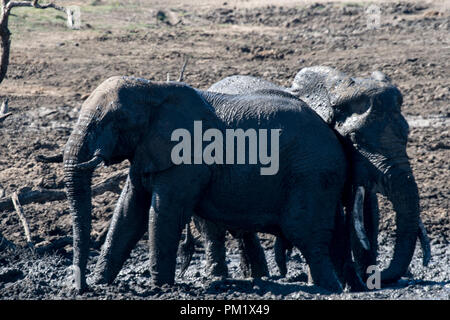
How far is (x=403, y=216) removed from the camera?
10.3 meters

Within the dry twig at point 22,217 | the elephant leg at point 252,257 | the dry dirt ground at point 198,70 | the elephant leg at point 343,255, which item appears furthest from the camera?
the dry twig at point 22,217

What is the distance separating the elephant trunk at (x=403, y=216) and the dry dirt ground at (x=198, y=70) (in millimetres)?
218

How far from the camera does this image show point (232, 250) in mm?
12469

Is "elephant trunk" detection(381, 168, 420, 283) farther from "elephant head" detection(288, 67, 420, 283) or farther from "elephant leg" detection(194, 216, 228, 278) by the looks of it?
"elephant leg" detection(194, 216, 228, 278)

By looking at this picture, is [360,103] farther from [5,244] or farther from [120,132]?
[5,244]

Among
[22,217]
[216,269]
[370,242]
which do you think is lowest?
[216,269]

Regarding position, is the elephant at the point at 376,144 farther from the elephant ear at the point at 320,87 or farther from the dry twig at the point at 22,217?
the dry twig at the point at 22,217

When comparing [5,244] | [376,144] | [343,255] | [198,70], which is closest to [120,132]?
[376,144]

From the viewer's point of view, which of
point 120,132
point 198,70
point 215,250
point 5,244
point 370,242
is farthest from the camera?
point 198,70

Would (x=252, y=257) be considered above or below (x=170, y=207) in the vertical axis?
below

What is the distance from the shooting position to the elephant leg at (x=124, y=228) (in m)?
10.2

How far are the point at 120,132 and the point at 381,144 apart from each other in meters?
2.21

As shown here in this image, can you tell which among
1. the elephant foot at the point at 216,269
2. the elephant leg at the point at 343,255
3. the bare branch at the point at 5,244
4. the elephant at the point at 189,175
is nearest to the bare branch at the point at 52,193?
the bare branch at the point at 5,244

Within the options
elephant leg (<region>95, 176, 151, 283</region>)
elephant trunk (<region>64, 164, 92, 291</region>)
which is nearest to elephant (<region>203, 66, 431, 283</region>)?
elephant leg (<region>95, 176, 151, 283</region>)
